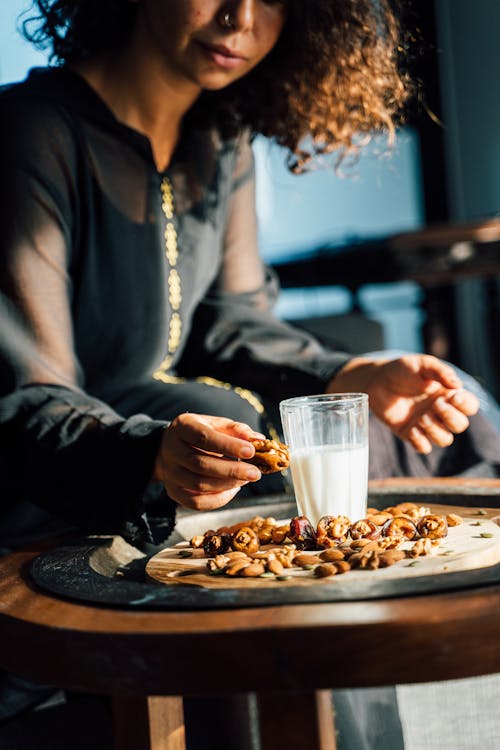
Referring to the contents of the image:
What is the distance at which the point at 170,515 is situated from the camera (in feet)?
2.83

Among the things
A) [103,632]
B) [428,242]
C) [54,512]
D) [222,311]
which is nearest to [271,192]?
[428,242]

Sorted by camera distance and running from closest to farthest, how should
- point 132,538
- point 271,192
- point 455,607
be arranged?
point 455,607 < point 132,538 < point 271,192

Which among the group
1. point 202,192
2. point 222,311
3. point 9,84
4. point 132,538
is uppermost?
point 9,84

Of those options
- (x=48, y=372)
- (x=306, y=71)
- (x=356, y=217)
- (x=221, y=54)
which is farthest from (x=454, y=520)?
(x=356, y=217)

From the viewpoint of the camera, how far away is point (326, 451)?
794 mm

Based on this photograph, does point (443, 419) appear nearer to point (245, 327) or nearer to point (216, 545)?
point (216, 545)

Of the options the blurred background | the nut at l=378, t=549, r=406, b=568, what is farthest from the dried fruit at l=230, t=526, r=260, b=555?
the blurred background

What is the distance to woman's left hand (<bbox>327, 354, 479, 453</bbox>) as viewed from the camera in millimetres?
943

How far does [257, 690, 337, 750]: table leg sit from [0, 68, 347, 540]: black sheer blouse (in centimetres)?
32

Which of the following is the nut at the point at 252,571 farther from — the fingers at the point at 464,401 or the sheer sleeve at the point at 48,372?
the fingers at the point at 464,401

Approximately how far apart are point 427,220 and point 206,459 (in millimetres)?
4046

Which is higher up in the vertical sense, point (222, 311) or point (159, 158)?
point (159, 158)

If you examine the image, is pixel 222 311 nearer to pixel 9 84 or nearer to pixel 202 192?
pixel 202 192

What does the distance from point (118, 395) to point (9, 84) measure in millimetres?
432
